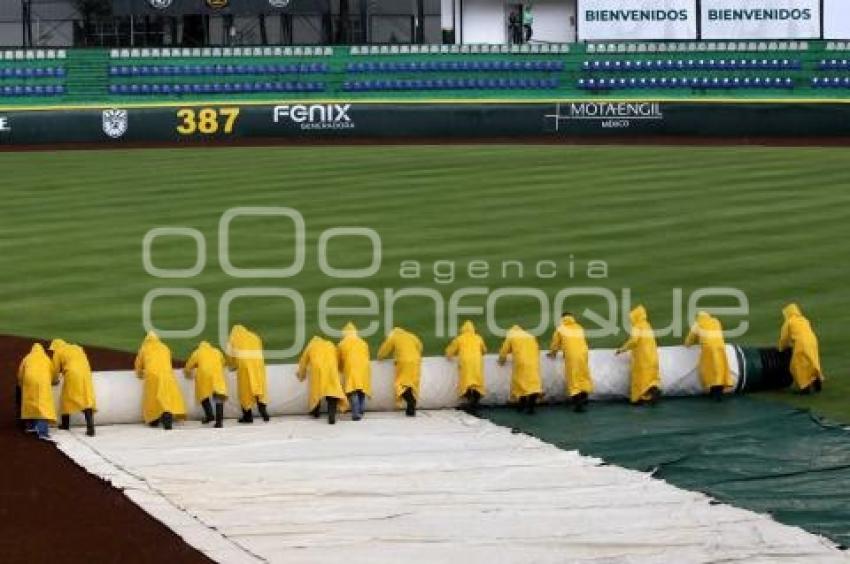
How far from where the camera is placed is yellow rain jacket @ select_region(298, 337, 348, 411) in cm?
1852

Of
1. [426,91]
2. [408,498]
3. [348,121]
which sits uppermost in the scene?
[426,91]

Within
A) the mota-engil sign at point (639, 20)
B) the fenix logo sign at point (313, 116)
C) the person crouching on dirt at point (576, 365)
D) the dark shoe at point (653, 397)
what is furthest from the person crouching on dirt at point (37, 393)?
the mota-engil sign at point (639, 20)

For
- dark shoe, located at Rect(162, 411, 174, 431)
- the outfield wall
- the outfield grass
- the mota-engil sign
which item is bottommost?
A: dark shoe, located at Rect(162, 411, 174, 431)

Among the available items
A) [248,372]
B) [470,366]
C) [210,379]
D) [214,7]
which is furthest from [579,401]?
[214,7]

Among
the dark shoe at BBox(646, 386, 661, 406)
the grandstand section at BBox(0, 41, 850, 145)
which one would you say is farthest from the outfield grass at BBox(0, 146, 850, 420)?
the grandstand section at BBox(0, 41, 850, 145)

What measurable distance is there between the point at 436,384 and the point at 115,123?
105ft

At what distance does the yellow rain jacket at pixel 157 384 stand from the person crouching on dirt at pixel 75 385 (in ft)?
1.78

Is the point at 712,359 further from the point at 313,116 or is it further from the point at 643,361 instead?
the point at 313,116

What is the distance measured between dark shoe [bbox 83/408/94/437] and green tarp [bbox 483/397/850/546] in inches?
162

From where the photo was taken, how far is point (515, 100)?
4950 cm

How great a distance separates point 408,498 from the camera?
1561 cm

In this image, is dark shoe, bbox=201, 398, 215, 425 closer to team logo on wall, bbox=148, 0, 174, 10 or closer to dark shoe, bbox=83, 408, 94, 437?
dark shoe, bbox=83, 408, 94, 437

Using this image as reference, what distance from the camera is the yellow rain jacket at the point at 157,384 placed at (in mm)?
18344

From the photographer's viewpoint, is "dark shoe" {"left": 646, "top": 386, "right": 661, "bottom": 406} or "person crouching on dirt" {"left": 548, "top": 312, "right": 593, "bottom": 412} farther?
"dark shoe" {"left": 646, "top": 386, "right": 661, "bottom": 406}
